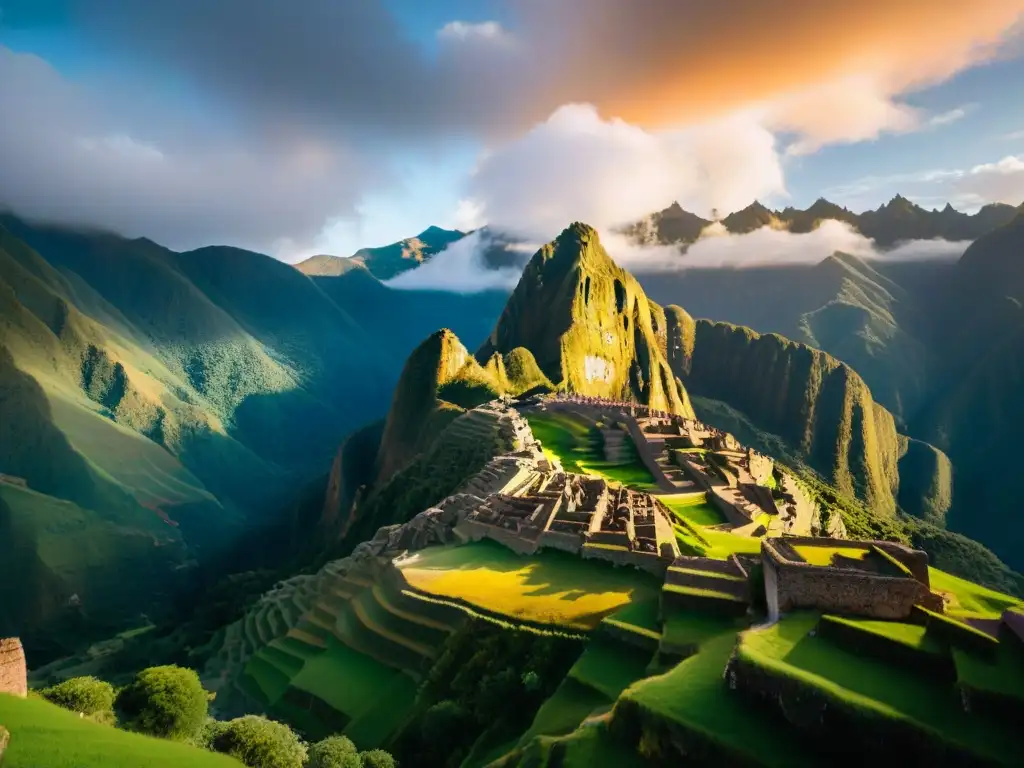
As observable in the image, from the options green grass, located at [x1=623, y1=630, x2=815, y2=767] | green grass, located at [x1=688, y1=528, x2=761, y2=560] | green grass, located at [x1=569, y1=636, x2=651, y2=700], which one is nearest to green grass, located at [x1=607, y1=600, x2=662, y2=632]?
green grass, located at [x1=569, y1=636, x2=651, y2=700]

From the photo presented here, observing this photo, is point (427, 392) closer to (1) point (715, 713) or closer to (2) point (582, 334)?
(2) point (582, 334)

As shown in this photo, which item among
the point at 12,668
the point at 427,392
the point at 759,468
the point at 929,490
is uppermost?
the point at 12,668

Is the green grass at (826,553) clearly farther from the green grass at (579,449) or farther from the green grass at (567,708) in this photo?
the green grass at (579,449)

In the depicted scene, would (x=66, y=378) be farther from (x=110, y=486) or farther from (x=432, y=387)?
(x=432, y=387)

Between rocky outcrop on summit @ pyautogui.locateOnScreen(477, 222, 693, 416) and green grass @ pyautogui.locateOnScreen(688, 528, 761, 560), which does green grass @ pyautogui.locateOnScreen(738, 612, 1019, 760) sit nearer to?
green grass @ pyautogui.locateOnScreen(688, 528, 761, 560)

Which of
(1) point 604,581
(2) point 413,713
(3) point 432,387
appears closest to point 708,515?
(1) point 604,581

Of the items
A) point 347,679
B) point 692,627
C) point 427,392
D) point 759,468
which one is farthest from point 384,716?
point 427,392

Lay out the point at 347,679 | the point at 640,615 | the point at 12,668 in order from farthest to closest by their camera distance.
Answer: the point at 347,679
the point at 640,615
the point at 12,668
